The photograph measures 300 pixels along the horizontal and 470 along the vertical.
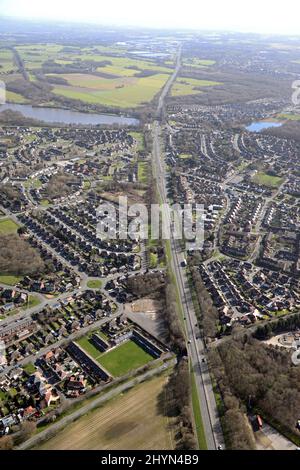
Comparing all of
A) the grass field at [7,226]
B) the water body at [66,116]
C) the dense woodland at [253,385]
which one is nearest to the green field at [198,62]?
the water body at [66,116]

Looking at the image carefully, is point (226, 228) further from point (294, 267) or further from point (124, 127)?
point (124, 127)

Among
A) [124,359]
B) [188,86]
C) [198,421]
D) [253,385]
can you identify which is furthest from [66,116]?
[198,421]

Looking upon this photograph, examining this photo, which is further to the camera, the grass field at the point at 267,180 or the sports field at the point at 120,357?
the grass field at the point at 267,180

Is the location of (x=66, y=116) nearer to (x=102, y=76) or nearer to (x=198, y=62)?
(x=102, y=76)

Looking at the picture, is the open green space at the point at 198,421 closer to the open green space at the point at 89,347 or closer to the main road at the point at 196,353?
the main road at the point at 196,353

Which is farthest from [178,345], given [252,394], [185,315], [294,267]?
[294,267]

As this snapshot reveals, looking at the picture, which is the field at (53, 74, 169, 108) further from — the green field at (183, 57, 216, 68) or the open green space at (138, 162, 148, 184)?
the open green space at (138, 162, 148, 184)
